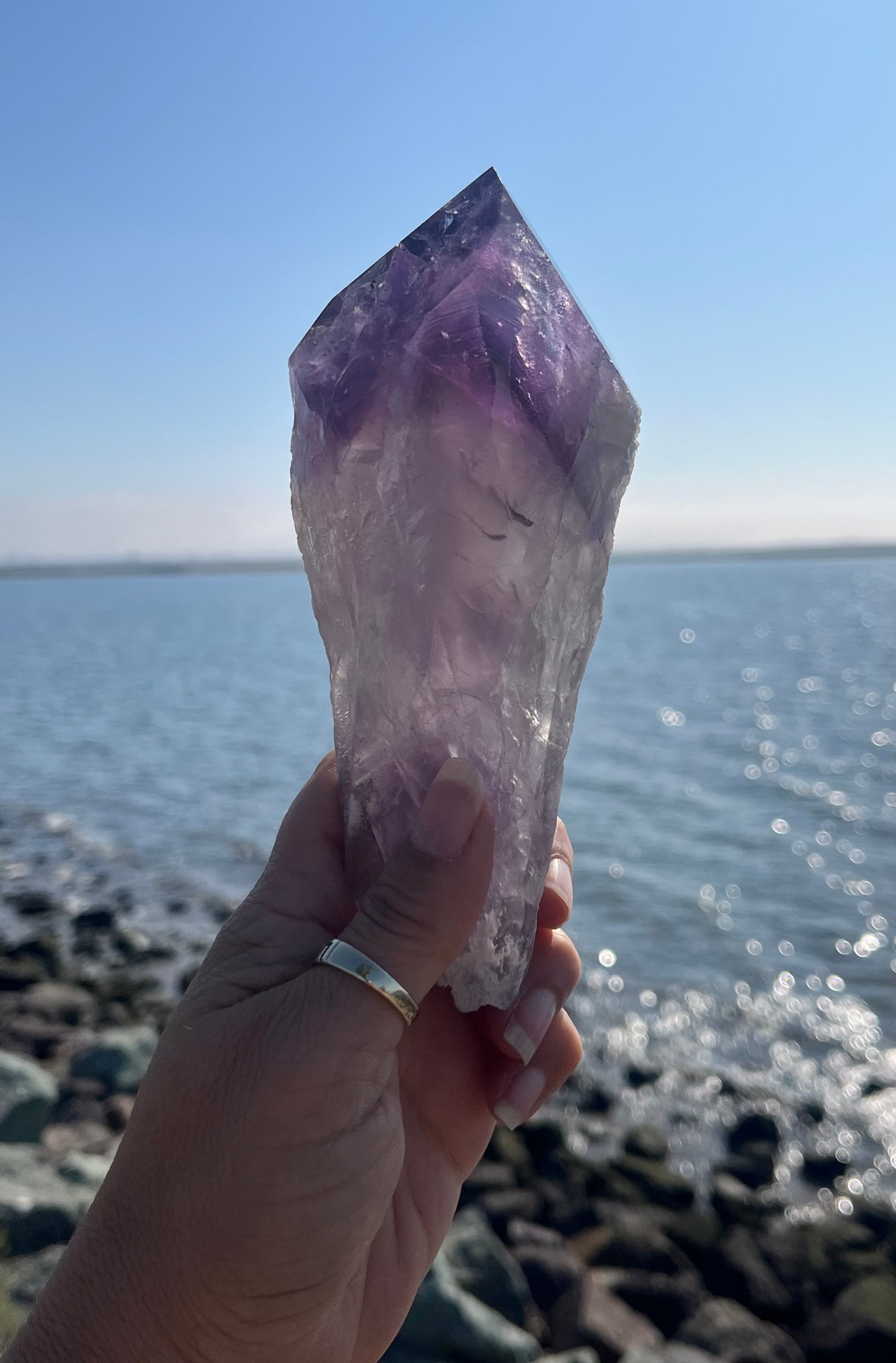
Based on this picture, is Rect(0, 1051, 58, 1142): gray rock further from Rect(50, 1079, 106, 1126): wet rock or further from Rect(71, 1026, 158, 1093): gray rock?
Rect(71, 1026, 158, 1093): gray rock

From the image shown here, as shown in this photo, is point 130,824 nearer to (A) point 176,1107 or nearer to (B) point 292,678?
(A) point 176,1107

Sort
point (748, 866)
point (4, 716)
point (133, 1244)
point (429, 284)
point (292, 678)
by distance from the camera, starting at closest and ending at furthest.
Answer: point (133, 1244) → point (429, 284) → point (748, 866) → point (4, 716) → point (292, 678)

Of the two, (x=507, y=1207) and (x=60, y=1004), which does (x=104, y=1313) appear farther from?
(x=60, y=1004)

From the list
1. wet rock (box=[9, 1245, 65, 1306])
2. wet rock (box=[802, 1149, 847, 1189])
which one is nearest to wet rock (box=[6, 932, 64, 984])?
wet rock (box=[9, 1245, 65, 1306])

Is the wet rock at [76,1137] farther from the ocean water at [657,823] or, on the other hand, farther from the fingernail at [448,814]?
the fingernail at [448,814]

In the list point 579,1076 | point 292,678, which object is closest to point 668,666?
point 292,678

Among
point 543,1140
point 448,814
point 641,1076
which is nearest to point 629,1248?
point 543,1140
